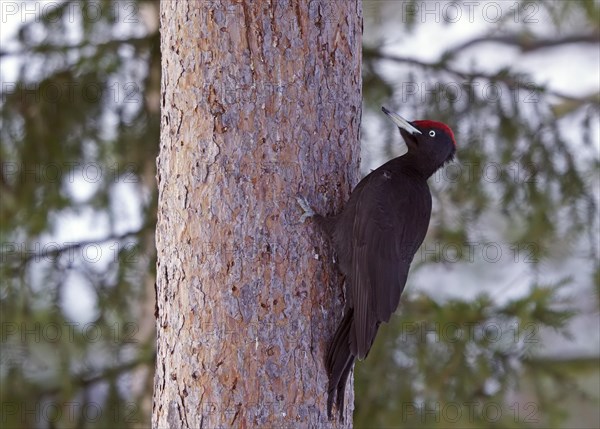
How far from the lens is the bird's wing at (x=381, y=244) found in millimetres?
2713

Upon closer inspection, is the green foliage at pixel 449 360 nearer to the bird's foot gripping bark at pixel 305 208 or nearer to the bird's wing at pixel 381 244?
the bird's wing at pixel 381 244

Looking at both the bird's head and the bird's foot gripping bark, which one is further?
the bird's head

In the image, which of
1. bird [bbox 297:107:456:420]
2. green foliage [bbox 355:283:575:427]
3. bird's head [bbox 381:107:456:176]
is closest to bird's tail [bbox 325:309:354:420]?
bird [bbox 297:107:456:420]

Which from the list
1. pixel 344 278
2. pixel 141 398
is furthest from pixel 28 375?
pixel 344 278

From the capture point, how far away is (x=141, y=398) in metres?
4.61

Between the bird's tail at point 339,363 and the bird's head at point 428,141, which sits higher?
the bird's head at point 428,141

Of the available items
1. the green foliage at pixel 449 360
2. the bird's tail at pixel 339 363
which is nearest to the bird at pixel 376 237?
the bird's tail at pixel 339 363

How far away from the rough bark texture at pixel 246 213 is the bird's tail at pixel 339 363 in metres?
0.03

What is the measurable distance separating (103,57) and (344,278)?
2.23 m

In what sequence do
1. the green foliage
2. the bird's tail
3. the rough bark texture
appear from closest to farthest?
the rough bark texture
the bird's tail
the green foliage

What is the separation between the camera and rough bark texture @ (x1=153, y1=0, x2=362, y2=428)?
2.55 meters

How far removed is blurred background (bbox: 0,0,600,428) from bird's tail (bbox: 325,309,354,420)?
64.2 inches

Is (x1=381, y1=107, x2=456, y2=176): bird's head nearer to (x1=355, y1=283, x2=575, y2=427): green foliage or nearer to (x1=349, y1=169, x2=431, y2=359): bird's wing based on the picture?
(x1=349, y1=169, x2=431, y2=359): bird's wing

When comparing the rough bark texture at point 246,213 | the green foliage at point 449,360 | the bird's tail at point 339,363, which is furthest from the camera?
the green foliage at point 449,360
